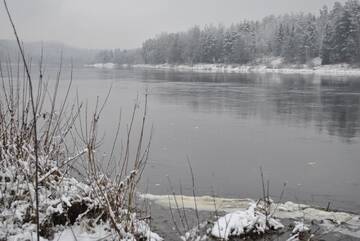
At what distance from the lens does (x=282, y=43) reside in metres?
82.8

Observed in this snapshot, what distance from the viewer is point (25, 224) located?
13.5 ft

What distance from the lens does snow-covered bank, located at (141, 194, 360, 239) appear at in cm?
586

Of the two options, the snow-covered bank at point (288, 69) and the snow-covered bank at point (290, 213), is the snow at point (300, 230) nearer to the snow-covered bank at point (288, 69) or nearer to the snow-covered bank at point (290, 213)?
the snow-covered bank at point (290, 213)

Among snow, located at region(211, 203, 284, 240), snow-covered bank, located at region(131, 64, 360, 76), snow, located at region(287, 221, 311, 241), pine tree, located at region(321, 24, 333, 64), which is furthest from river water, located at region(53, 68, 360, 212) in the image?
pine tree, located at region(321, 24, 333, 64)

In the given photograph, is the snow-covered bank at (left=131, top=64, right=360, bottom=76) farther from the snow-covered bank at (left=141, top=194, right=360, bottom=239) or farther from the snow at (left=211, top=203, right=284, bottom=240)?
the snow at (left=211, top=203, right=284, bottom=240)

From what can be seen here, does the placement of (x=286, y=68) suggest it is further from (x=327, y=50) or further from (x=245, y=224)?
(x=245, y=224)

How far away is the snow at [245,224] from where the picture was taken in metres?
5.54

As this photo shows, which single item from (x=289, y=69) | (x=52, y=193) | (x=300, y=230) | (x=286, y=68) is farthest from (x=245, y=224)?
(x=286, y=68)

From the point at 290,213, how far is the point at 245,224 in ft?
4.03

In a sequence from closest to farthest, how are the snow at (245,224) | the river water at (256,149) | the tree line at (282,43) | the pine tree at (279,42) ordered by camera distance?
1. the snow at (245,224)
2. the river water at (256,149)
3. the tree line at (282,43)
4. the pine tree at (279,42)

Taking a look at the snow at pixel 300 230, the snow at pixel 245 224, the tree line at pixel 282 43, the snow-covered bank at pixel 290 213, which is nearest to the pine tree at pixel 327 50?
the tree line at pixel 282 43

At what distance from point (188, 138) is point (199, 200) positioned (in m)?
5.56

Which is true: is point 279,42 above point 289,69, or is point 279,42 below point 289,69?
above

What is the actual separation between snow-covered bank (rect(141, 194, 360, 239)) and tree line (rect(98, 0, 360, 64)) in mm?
61351
